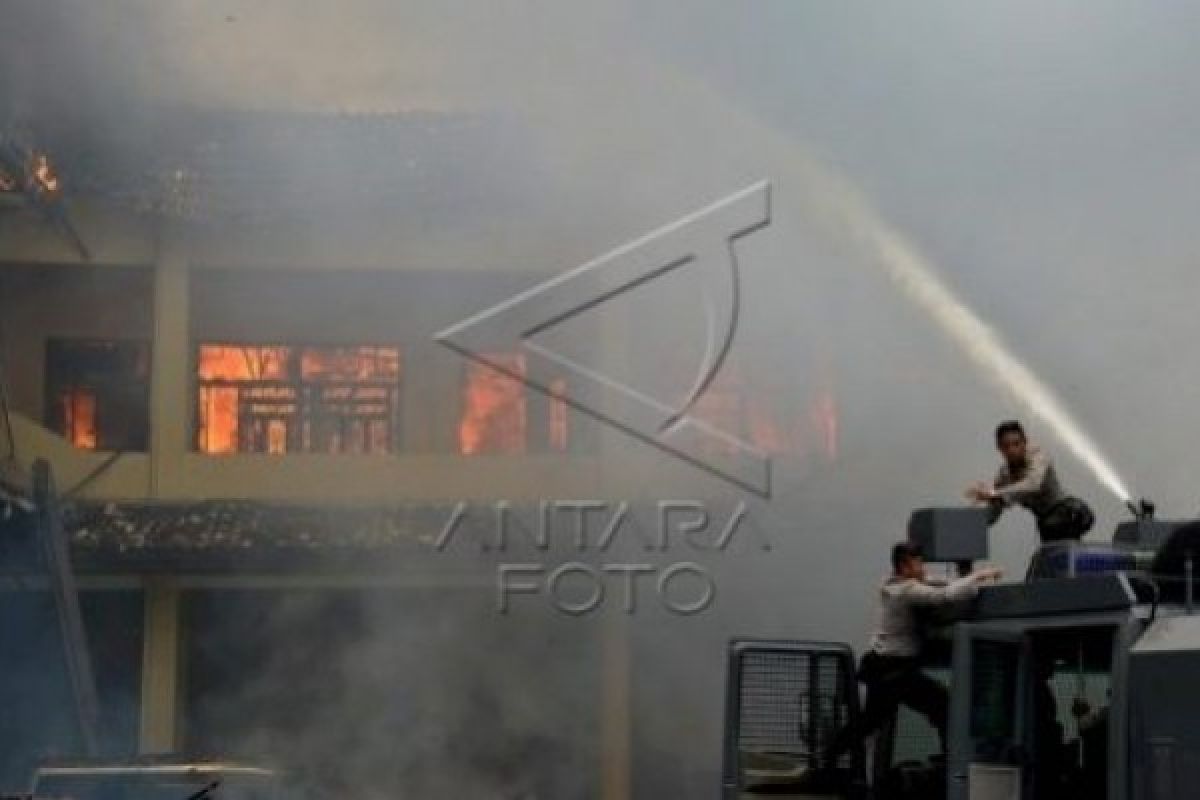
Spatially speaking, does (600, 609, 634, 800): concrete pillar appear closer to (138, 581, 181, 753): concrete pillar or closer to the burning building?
the burning building

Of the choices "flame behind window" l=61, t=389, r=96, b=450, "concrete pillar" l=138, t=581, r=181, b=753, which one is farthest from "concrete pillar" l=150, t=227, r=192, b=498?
"concrete pillar" l=138, t=581, r=181, b=753

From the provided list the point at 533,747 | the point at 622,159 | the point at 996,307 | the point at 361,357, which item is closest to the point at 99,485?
the point at 361,357

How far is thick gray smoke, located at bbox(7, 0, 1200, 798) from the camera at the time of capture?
7.24 metres

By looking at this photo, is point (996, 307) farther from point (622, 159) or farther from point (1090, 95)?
point (622, 159)

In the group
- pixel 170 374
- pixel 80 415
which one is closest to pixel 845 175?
pixel 170 374

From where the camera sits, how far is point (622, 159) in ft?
27.2

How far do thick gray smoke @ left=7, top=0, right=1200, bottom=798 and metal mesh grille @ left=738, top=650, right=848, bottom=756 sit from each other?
1706 millimetres

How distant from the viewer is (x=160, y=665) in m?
13.4

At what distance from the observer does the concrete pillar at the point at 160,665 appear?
502 inches

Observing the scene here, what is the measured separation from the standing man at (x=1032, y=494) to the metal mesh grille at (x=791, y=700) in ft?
2.53

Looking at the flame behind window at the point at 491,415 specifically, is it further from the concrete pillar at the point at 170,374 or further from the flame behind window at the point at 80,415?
the flame behind window at the point at 80,415

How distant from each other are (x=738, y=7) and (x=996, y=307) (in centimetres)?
178

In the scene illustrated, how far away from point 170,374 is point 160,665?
6.42 feet

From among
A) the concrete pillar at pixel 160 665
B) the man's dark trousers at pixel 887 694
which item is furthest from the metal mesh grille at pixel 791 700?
the concrete pillar at pixel 160 665
